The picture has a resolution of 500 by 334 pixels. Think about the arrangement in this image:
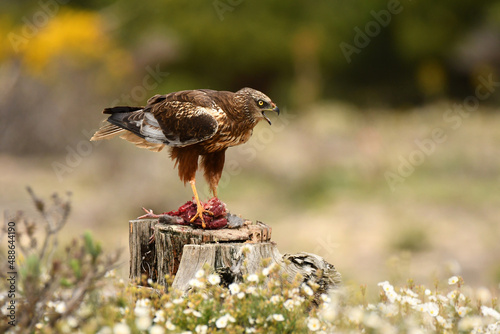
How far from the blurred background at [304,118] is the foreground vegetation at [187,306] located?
314 millimetres

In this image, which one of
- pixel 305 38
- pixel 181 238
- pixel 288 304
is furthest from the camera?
pixel 305 38

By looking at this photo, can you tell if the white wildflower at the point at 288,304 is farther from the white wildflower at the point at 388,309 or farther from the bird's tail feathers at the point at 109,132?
the bird's tail feathers at the point at 109,132

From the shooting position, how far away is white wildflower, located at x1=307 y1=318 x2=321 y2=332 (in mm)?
3236

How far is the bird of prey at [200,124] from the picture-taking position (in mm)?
4293

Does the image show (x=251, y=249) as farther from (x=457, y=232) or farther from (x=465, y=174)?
(x=465, y=174)

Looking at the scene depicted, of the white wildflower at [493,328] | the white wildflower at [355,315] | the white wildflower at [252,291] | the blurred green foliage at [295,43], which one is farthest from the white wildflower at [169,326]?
the blurred green foliage at [295,43]

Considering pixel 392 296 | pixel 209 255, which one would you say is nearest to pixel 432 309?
pixel 392 296

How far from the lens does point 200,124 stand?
424 centimetres

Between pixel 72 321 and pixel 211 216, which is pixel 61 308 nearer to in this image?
pixel 72 321

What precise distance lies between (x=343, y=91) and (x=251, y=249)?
16301mm

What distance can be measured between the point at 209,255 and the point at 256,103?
3.33ft

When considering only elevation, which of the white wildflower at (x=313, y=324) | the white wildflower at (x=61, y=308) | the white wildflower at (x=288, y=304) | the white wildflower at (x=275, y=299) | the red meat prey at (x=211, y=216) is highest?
the red meat prey at (x=211, y=216)

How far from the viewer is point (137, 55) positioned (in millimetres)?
16672

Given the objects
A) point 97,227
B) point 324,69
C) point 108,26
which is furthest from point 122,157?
point 324,69
